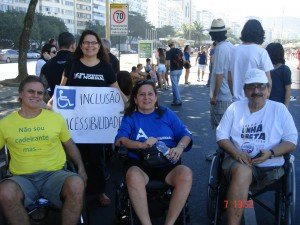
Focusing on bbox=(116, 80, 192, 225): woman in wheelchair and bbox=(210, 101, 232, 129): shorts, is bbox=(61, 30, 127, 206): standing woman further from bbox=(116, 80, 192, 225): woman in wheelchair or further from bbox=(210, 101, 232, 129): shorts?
bbox=(210, 101, 232, 129): shorts

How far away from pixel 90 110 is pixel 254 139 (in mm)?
1804

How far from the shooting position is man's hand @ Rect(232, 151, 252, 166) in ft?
12.2

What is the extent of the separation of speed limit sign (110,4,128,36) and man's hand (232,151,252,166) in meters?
9.07

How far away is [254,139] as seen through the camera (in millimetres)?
3861

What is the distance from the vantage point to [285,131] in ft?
12.6

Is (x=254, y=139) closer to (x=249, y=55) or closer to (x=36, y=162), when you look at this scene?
(x=249, y=55)

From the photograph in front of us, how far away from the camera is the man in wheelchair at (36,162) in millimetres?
3393

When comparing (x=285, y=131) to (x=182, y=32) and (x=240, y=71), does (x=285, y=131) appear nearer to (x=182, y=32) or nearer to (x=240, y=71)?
(x=240, y=71)

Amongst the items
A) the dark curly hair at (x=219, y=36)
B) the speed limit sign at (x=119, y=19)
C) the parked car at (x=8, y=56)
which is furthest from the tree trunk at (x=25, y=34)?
the parked car at (x=8, y=56)

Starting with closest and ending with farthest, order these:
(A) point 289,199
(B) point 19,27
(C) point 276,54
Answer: (A) point 289,199 < (C) point 276,54 < (B) point 19,27

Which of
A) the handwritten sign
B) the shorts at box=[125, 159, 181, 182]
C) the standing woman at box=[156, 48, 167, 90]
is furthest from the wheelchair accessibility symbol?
the standing woman at box=[156, 48, 167, 90]

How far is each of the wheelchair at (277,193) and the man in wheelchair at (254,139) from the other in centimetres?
6

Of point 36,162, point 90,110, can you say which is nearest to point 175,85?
point 90,110

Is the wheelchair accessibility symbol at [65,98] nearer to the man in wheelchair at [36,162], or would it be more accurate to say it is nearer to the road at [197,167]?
the man in wheelchair at [36,162]
